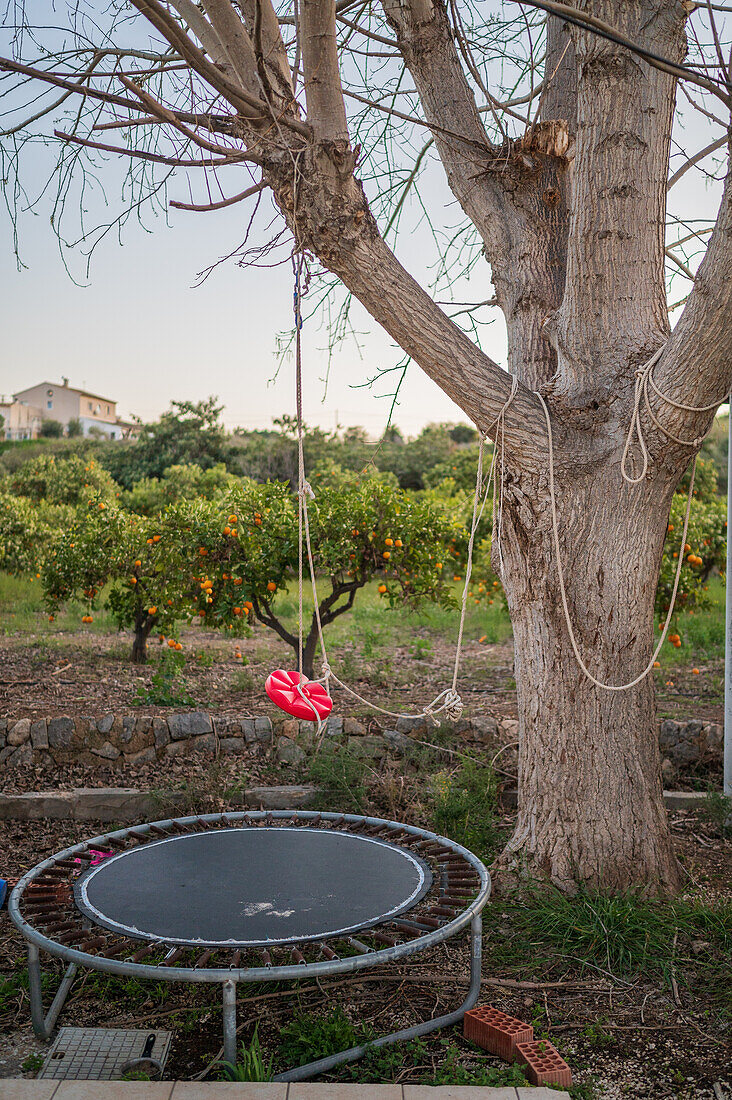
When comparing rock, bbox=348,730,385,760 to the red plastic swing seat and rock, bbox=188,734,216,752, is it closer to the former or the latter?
rock, bbox=188,734,216,752

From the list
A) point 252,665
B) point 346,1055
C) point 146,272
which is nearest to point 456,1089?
point 346,1055

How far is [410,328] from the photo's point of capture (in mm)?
3088

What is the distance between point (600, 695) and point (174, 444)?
793 inches

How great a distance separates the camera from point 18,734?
14.8ft

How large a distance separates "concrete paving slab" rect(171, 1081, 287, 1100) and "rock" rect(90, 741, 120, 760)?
112 inches

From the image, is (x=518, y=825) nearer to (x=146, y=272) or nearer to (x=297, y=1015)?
(x=297, y=1015)

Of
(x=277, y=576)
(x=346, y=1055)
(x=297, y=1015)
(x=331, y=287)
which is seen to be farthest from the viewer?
(x=277, y=576)

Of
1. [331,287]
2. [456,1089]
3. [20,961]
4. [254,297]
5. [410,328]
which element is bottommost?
[20,961]

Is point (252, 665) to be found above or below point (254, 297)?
below

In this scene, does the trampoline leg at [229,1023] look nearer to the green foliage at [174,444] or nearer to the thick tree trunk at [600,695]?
the thick tree trunk at [600,695]

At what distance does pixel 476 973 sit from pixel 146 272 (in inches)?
368

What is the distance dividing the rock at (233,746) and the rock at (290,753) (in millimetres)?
228

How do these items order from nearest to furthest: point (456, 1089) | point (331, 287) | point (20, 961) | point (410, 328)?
1. point (456, 1089)
2. point (20, 961)
3. point (410, 328)
4. point (331, 287)

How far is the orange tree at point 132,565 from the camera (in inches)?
227
